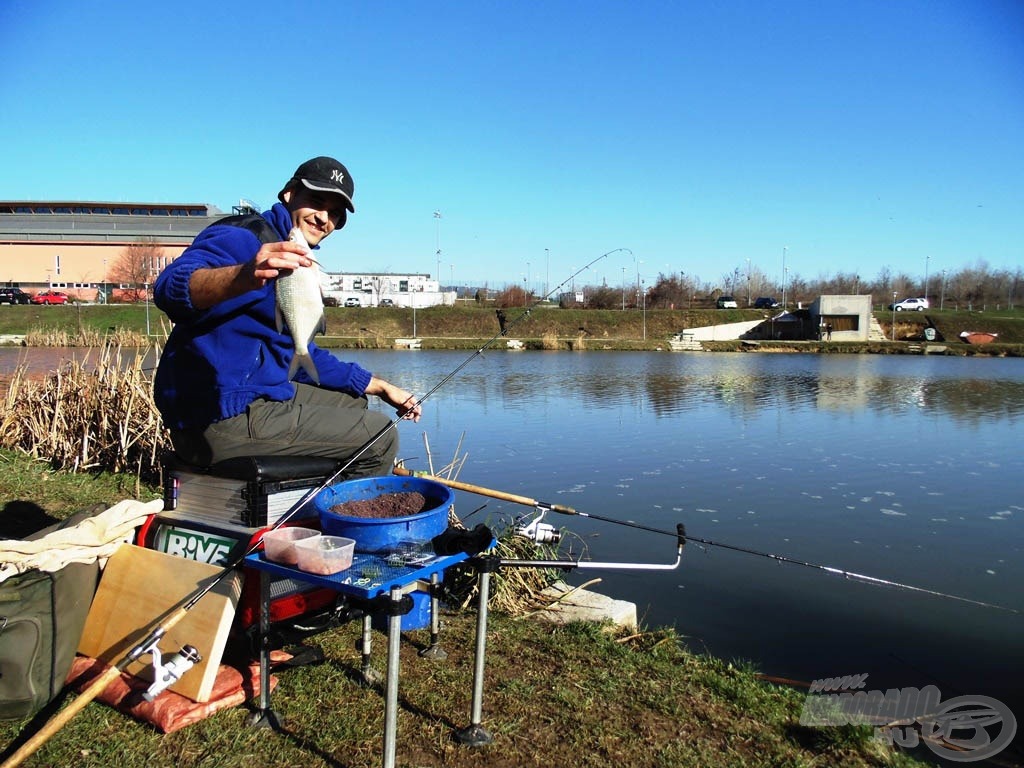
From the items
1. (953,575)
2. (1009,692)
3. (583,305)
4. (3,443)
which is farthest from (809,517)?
(583,305)

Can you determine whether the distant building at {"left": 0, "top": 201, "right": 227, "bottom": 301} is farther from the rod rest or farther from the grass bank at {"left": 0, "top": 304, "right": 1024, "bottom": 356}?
the rod rest

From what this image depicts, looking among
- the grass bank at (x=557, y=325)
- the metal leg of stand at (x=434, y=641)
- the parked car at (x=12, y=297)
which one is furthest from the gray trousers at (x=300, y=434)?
the parked car at (x=12, y=297)

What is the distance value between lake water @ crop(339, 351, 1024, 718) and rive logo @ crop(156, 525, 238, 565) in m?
3.22

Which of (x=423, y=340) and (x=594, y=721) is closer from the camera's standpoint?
(x=594, y=721)

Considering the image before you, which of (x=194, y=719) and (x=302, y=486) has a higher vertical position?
(x=302, y=486)

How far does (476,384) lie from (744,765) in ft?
65.4

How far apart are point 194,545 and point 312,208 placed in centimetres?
171

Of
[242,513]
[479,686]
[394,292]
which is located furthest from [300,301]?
[394,292]

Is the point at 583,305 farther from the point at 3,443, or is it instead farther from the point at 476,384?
the point at 3,443

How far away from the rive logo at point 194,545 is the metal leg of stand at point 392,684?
47.5 inches

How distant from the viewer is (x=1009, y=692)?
15.5ft

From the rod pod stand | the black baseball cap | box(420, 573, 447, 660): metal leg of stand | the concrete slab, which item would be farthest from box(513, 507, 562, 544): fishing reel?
the black baseball cap

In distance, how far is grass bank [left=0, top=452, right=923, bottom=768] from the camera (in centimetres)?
293

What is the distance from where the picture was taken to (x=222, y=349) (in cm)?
331
